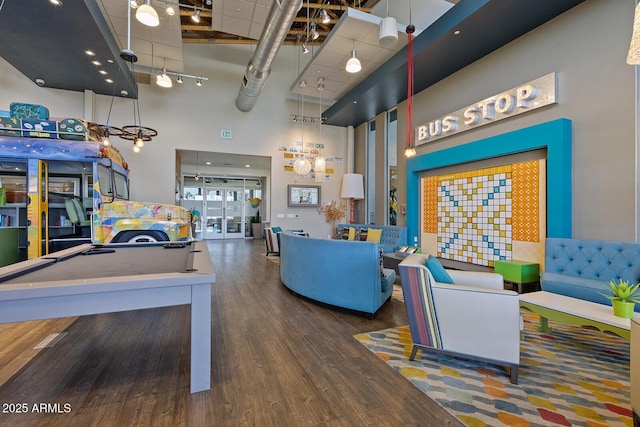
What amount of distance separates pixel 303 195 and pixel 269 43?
4963mm

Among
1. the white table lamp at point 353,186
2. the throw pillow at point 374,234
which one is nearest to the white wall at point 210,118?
the white table lamp at point 353,186

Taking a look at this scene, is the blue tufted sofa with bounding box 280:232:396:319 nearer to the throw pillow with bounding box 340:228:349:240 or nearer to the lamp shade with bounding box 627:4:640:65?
the lamp shade with bounding box 627:4:640:65

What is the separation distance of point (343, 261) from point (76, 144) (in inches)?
203

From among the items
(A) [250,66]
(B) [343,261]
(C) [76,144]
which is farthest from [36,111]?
(B) [343,261]

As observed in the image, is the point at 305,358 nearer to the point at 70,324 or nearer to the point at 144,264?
the point at 144,264

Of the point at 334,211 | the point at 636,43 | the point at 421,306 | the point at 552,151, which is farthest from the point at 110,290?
the point at 334,211

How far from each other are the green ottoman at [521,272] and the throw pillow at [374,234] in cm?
302

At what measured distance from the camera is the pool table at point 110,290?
152 centimetres

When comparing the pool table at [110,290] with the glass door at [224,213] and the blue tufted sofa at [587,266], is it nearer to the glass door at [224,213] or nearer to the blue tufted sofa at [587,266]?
the blue tufted sofa at [587,266]

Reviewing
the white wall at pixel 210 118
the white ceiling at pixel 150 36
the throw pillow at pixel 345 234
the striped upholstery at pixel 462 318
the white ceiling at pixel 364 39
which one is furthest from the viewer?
the throw pillow at pixel 345 234

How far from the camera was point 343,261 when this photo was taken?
3268 millimetres

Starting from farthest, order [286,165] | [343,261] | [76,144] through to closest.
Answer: [286,165] < [76,144] < [343,261]

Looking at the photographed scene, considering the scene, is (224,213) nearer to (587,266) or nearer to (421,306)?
(421,306)

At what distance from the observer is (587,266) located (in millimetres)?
3410
